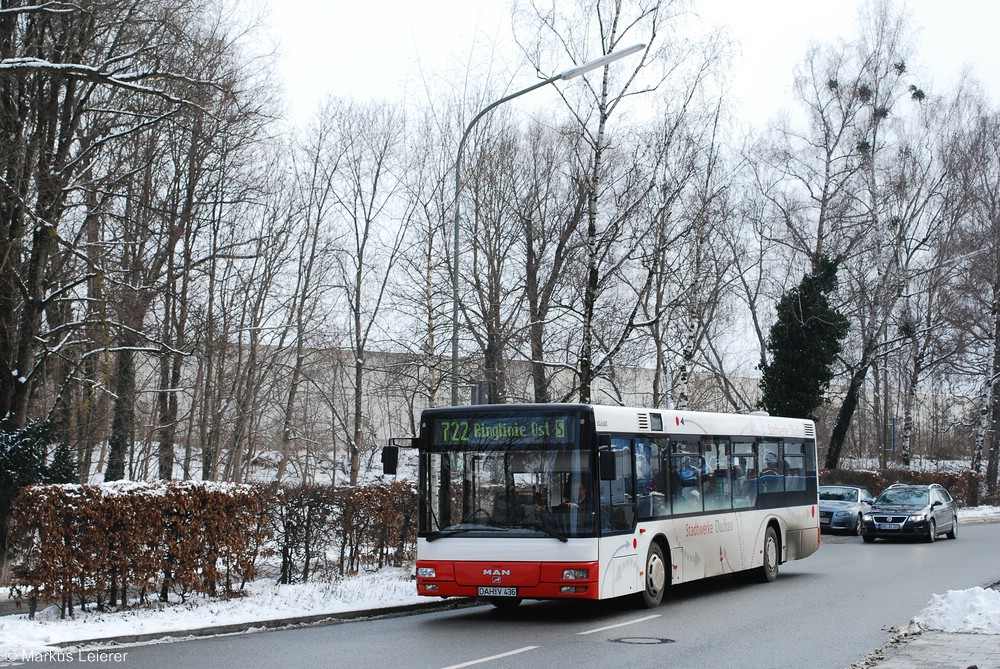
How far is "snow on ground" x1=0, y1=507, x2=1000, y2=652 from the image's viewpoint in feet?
Answer: 38.1

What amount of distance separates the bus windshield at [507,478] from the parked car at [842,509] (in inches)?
854

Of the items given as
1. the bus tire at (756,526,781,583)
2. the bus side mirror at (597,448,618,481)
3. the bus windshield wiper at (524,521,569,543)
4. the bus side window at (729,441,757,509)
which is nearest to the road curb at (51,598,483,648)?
the bus windshield wiper at (524,521,569,543)

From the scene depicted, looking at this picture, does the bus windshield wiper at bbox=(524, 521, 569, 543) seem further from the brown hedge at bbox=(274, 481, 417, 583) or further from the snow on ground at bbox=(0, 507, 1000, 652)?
the brown hedge at bbox=(274, 481, 417, 583)

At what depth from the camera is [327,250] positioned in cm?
3969

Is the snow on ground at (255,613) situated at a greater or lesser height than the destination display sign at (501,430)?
lesser

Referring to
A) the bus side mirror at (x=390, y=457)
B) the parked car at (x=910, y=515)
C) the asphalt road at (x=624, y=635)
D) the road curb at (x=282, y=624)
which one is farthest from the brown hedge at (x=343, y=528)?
the parked car at (x=910, y=515)

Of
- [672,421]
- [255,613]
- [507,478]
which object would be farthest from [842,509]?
[255,613]

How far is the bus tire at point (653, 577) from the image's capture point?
49.3ft

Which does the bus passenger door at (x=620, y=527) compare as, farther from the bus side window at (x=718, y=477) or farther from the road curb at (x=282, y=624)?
the road curb at (x=282, y=624)

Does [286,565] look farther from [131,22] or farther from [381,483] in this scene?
[131,22]

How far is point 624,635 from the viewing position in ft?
41.1

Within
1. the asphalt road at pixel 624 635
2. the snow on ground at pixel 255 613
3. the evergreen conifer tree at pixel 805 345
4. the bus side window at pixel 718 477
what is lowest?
the asphalt road at pixel 624 635

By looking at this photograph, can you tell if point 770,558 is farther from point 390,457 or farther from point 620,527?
point 390,457

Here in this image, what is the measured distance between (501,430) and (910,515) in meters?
20.2
